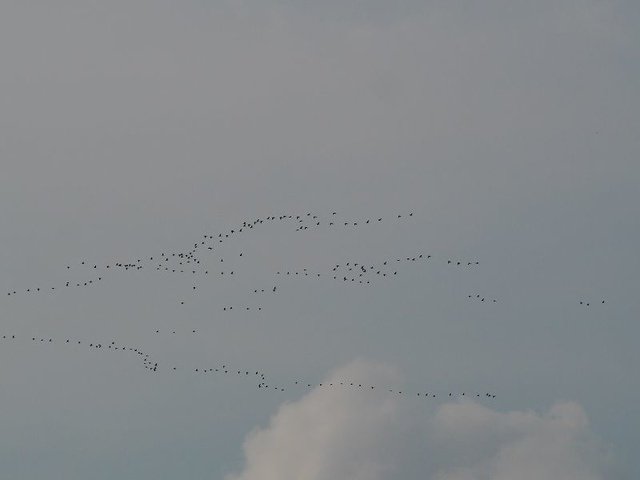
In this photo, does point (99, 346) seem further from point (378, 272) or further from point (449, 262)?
point (449, 262)

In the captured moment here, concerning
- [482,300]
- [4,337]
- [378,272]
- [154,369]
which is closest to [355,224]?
[378,272]

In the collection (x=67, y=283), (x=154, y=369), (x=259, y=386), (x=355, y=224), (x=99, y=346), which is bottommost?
(x=259, y=386)

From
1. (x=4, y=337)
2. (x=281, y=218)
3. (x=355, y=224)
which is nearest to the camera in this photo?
(x=355, y=224)

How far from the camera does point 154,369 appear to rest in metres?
141

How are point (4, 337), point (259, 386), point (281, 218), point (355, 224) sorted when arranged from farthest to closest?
1. point (4, 337)
2. point (259, 386)
3. point (281, 218)
4. point (355, 224)

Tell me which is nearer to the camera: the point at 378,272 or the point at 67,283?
the point at 378,272

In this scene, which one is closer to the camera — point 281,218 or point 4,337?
point 281,218

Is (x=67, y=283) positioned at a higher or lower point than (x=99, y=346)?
higher

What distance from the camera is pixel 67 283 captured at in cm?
13962

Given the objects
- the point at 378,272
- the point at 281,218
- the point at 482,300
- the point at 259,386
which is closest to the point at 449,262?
the point at 482,300

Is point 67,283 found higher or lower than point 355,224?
higher

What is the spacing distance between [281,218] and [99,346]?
85592 millimetres

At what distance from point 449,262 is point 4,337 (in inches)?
6449

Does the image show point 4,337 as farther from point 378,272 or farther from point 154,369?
point 378,272
